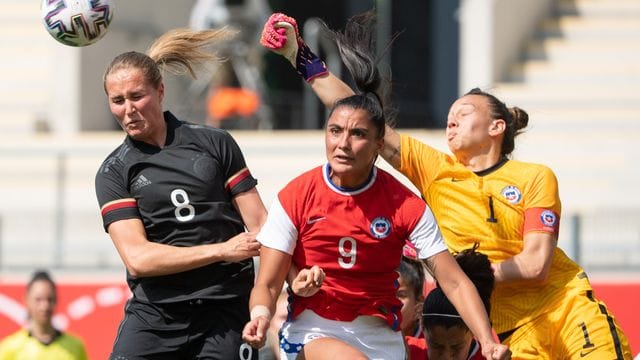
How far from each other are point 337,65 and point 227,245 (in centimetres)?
1113

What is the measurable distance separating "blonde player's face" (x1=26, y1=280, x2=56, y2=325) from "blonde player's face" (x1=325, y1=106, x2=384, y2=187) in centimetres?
527

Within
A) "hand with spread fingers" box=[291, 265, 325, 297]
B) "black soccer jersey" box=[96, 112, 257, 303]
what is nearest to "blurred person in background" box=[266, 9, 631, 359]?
"black soccer jersey" box=[96, 112, 257, 303]

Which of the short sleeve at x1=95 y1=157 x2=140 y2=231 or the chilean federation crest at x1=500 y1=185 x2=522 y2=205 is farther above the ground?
the short sleeve at x1=95 y1=157 x2=140 y2=231

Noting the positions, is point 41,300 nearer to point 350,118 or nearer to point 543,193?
point 543,193

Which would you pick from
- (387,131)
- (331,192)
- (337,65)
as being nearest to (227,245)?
(331,192)

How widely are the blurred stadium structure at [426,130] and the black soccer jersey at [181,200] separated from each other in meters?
5.45

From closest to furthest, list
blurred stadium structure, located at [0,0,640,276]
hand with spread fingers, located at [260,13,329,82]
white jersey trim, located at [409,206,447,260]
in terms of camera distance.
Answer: white jersey trim, located at [409,206,447,260], hand with spread fingers, located at [260,13,329,82], blurred stadium structure, located at [0,0,640,276]

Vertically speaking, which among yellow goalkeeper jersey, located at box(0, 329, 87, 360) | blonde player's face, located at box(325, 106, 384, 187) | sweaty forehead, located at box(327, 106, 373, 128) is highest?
Result: sweaty forehead, located at box(327, 106, 373, 128)

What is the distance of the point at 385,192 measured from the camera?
17.3 feet

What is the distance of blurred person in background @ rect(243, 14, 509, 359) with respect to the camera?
5.12 meters

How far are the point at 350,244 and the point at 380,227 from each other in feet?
0.45

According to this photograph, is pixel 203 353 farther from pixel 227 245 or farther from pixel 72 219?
pixel 72 219

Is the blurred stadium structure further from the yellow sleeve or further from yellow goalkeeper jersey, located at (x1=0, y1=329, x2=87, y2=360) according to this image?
the yellow sleeve

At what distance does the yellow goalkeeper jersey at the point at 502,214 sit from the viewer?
5973 mm
